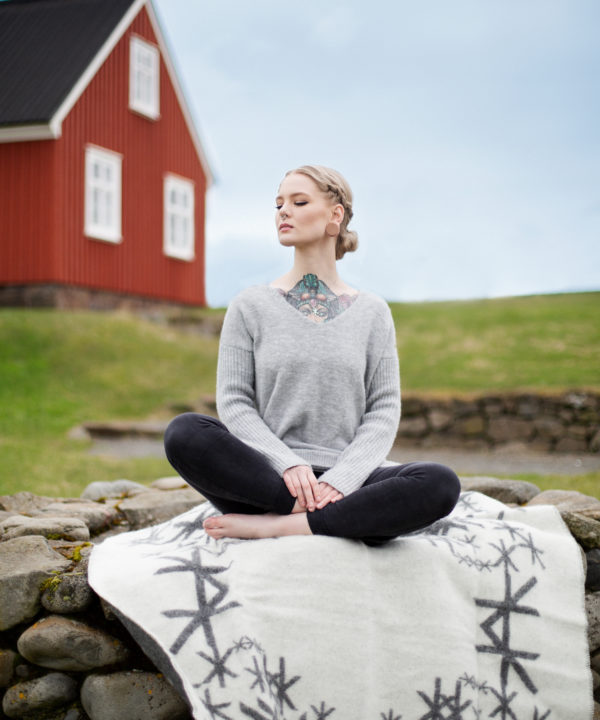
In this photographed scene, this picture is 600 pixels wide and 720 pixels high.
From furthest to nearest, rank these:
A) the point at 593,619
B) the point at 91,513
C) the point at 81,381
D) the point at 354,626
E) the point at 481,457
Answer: the point at 81,381 < the point at 481,457 < the point at 91,513 < the point at 593,619 < the point at 354,626

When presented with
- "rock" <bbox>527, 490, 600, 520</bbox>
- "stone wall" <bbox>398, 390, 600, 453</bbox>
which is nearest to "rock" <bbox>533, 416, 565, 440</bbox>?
"stone wall" <bbox>398, 390, 600, 453</bbox>

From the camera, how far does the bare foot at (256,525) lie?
2898 millimetres

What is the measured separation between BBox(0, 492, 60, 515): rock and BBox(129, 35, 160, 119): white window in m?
13.9

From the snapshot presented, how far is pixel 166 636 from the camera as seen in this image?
8.76ft

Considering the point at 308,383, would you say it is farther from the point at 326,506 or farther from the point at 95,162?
the point at 95,162

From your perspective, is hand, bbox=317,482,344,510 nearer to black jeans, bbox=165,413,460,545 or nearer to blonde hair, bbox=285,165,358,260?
black jeans, bbox=165,413,460,545

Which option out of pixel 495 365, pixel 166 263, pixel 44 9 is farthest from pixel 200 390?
pixel 44 9

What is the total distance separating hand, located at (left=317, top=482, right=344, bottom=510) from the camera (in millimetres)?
2893

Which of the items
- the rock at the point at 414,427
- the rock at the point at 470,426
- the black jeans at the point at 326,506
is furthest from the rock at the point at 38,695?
the rock at the point at 470,426

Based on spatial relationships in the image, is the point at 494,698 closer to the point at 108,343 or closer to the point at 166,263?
the point at 108,343

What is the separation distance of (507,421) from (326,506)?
8.44m

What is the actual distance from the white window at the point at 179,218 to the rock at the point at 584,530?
15441mm

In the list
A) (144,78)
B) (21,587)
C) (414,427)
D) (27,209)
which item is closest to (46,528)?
(21,587)

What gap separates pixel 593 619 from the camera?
3.32m
